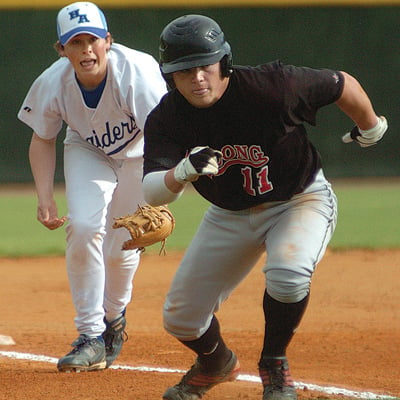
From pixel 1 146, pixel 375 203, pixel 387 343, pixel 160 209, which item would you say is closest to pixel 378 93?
pixel 375 203

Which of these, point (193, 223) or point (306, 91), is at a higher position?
point (306, 91)

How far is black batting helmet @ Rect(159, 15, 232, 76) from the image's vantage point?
138 inches

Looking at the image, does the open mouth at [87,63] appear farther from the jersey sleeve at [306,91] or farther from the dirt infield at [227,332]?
the dirt infield at [227,332]

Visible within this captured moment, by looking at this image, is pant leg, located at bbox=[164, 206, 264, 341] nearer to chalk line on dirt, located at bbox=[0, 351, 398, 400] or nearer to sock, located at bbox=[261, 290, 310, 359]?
sock, located at bbox=[261, 290, 310, 359]

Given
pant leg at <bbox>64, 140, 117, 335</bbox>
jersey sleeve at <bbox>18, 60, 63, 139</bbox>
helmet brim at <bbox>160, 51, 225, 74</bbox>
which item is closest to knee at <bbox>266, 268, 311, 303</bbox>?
Result: helmet brim at <bbox>160, 51, 225, 74</bbox>

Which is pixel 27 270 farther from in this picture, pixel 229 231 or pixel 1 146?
pixel 1 146

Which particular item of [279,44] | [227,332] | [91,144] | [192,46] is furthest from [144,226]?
[279,44]

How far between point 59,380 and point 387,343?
1856mm

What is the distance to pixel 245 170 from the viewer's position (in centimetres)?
369

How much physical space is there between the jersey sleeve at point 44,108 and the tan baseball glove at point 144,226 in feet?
2.64

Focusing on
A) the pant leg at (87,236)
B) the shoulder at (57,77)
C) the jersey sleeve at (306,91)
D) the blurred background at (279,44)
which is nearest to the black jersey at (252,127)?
the jersey sleeve at (306,91)

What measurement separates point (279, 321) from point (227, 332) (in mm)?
1966

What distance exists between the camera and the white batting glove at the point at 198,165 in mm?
3303

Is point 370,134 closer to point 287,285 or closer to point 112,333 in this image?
point 287,285
